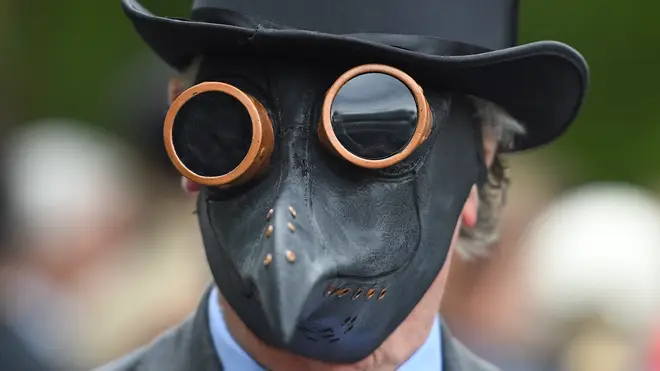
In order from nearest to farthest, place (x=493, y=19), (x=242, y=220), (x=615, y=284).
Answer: (x=242, y=220), (x=493, y=19), (x=615, y=284)

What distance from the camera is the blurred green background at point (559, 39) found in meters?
6.67

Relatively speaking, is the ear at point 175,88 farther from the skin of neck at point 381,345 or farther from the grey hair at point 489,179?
the skin of neck at point 381,345

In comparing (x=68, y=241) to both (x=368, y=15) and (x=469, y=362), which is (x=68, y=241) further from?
(x=368, y=15)

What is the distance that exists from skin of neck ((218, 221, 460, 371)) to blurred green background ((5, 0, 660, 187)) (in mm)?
4178

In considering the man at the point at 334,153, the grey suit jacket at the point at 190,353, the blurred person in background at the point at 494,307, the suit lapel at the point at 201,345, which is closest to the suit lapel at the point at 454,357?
the grey suit jacket at the point at 190,353

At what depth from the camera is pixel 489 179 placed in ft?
8.34

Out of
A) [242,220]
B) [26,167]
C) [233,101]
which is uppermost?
[233,101]

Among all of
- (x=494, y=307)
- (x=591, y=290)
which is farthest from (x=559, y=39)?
(x=494, y=307)

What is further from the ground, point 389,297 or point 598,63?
point 389,297

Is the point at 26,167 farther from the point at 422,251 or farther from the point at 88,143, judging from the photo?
the point at 422,251

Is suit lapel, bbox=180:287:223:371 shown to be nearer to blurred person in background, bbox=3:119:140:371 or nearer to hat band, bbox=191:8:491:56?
hat band, bbox=191:8:491:56

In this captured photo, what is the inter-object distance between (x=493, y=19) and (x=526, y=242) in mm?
2236

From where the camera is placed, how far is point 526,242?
435cm

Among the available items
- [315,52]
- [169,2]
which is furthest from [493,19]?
[169,2]
